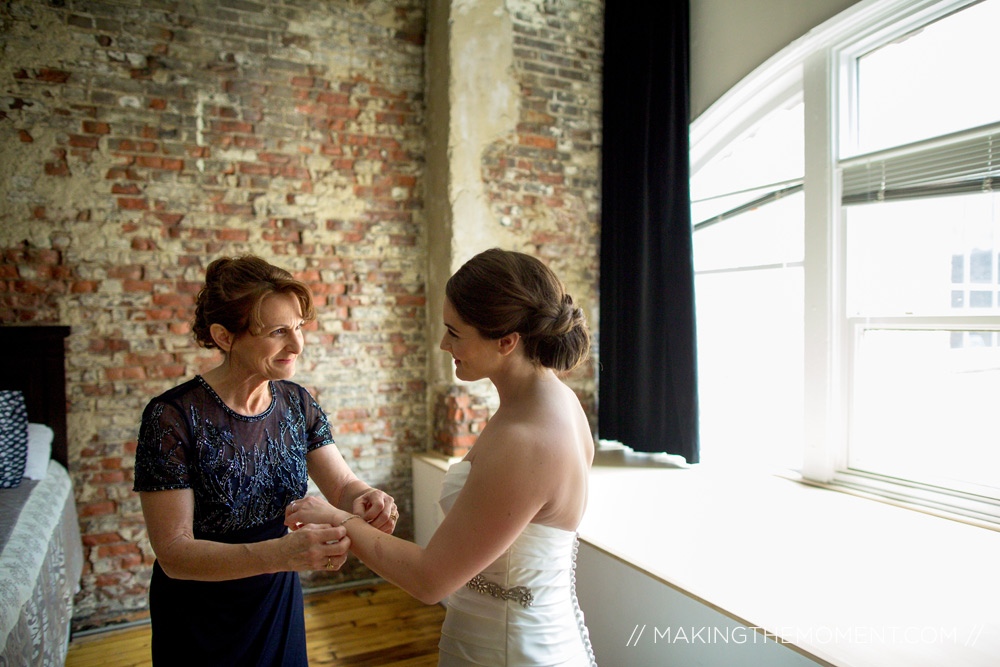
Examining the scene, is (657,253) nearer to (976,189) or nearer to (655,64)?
(655,64)

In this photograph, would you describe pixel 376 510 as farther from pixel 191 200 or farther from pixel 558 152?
pixel 558 152

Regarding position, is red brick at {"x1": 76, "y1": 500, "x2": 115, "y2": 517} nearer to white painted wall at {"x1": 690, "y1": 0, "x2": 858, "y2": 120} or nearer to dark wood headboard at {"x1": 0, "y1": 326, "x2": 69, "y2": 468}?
dark wood headboard at {"x1": 0, "y1": 326, "x2": 69, "y2": 468}

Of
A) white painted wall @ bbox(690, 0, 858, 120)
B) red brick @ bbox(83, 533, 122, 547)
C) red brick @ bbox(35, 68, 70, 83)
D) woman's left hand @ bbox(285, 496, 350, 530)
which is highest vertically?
white painted wall @ bbox(690, 0, 858, 120)

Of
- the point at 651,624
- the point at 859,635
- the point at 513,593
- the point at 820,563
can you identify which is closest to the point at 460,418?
the point at 651,624

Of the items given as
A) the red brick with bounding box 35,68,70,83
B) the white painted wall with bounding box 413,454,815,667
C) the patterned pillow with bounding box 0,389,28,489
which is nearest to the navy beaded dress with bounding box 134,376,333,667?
the white painted wall with bounding box 413,454,815,667

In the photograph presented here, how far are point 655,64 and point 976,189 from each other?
74.6 inches

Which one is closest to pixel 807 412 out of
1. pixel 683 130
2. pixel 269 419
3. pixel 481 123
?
pixel 683 130

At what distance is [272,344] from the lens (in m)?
1.77

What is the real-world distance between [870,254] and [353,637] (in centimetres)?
311

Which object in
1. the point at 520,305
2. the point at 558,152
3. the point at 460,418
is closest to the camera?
the point at 520,305

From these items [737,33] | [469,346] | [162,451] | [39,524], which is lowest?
[39,524]

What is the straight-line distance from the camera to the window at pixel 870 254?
2.80 metres

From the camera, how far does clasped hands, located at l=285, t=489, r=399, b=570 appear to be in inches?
58.6

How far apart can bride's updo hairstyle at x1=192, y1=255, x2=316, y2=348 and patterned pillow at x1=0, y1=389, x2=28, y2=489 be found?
1728mm
